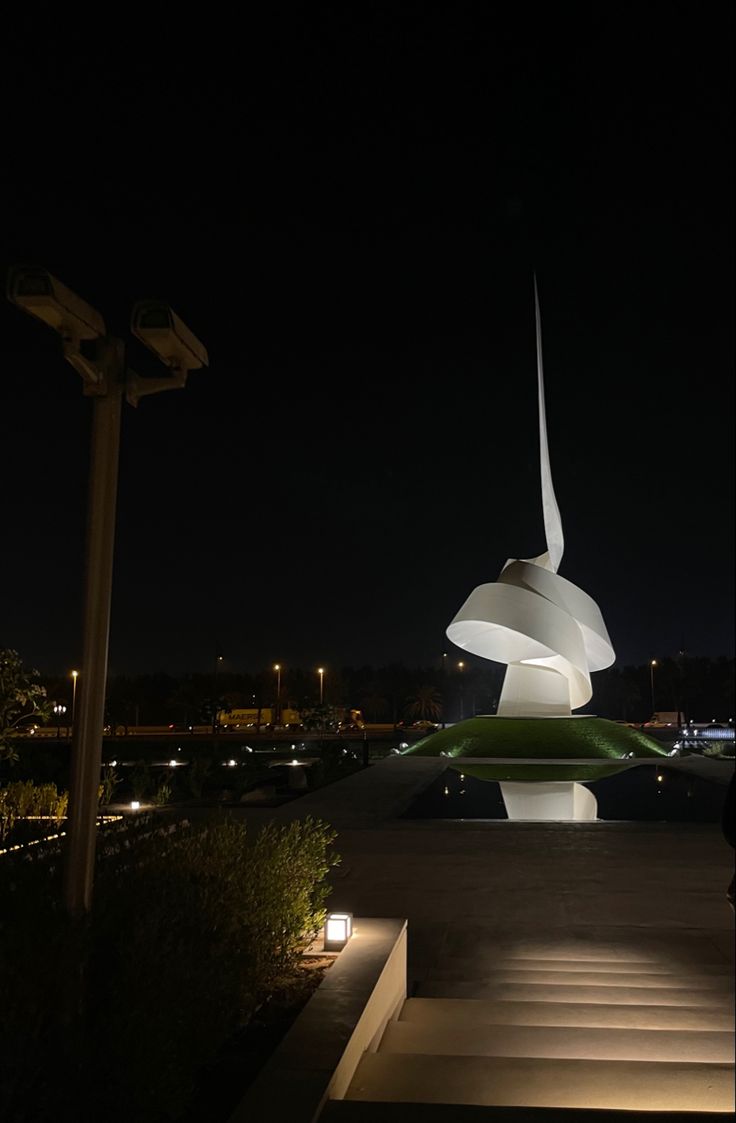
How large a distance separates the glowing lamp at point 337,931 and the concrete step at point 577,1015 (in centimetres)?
62

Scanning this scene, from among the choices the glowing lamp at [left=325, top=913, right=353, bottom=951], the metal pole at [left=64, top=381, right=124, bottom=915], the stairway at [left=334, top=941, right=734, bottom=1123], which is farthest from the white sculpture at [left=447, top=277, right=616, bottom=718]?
the metal pole at [left=64, top=381, right=124, bottom=915]

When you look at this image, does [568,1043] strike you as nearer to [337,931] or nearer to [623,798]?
[337,931]

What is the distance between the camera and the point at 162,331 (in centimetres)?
413

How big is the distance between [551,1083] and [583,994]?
5.76ft

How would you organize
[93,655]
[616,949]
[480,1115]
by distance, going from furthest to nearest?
[616,949] → [93,655] → [480,1115]

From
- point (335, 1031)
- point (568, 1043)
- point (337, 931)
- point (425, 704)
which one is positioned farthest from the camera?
point (425, 704)

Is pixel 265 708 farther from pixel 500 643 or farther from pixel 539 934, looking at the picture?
pixel 539 934

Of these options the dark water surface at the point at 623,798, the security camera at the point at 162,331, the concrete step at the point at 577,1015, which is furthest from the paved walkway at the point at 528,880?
the security camera at the point at 162,331

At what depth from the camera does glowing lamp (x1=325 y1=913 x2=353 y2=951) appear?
Result: 537 cm

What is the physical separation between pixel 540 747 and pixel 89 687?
2255cm

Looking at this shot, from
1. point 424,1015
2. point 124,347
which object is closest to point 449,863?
point 424,1015

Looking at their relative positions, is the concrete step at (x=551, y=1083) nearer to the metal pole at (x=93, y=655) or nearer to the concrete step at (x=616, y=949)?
the metal pole at (x=93, y=655)

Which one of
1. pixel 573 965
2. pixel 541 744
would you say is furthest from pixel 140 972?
pixel 541 744

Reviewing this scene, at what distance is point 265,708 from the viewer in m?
106
